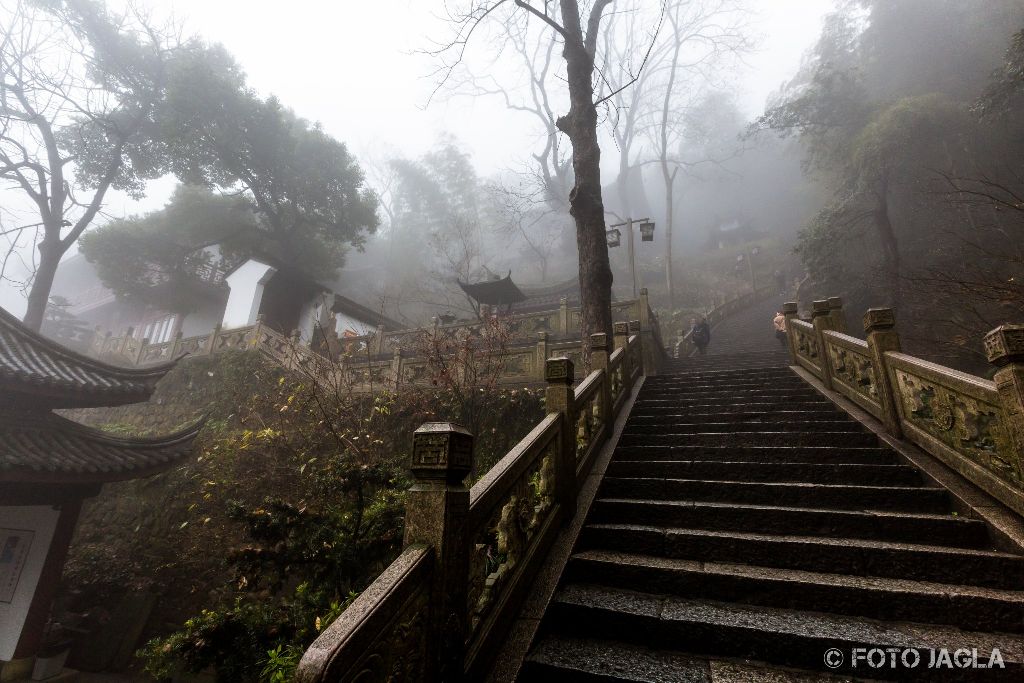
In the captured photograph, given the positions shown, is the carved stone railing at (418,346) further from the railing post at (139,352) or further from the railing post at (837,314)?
the railing post at (837,314)

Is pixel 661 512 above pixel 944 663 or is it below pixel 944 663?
above

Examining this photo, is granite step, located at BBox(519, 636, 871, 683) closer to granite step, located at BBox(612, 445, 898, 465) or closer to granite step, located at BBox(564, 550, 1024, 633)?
granite step, located at BBox(564, 550, 1024, 633)

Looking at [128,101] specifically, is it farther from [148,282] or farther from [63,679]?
[63,679]

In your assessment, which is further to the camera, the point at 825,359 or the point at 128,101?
the point at 128,101

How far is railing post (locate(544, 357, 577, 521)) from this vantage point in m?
4.02

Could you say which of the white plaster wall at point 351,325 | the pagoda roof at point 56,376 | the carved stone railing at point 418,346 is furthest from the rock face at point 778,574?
the white plaster wall at point 351,325

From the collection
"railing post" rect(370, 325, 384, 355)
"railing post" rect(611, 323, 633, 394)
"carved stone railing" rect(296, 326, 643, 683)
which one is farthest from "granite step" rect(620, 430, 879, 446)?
"railing post" rect(370, 325, 384, 355)

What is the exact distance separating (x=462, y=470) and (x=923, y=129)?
22.4m

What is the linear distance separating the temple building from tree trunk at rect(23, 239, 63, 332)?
8.71 meters

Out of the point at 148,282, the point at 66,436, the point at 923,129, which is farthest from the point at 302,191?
the point at 923,129

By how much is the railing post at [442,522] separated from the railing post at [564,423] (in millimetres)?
1792

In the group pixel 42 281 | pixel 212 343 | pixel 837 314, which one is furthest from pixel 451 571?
pixel 42 281

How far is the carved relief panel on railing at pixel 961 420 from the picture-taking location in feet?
10.8

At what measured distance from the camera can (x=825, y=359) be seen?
21.6 ft
